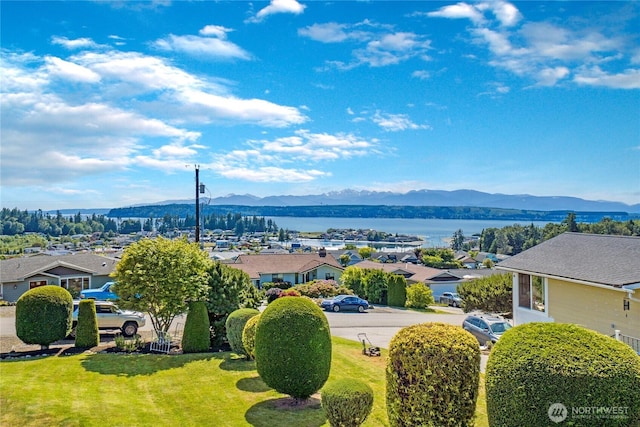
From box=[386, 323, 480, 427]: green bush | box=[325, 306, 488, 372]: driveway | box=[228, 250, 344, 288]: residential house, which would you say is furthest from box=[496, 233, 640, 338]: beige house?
box=[228, 250, 344, 288]: residential house

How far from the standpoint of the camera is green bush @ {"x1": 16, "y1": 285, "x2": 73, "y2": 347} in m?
17.6

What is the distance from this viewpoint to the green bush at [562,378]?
5922 millimetres

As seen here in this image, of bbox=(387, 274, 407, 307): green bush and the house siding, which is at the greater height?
the house siding

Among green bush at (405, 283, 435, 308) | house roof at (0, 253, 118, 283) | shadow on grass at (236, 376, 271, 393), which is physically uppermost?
house roof at (0, 253, 118, 283)

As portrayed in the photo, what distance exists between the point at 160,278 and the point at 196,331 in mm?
2638

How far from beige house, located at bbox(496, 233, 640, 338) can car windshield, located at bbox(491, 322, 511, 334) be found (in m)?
0.81

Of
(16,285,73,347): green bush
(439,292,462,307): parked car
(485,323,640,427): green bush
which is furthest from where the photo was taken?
(439,292,462,307): parked car

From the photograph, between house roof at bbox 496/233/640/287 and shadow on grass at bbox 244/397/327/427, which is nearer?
shadow on grass at bbox 244/397/327/427

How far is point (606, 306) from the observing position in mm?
15188

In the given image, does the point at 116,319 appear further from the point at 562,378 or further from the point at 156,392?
the point at 562,378

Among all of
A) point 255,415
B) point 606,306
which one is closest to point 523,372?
point 255,415

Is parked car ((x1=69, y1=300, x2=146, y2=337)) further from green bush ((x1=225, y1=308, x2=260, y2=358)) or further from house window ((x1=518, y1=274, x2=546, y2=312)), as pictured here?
house window ((x1=518, y1=274, x2=546, y2=312))

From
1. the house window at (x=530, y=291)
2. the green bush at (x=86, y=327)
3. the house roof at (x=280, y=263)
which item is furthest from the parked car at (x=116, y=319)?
the house roof at (x=280, y=263)

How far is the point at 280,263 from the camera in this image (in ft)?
183
